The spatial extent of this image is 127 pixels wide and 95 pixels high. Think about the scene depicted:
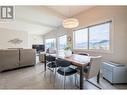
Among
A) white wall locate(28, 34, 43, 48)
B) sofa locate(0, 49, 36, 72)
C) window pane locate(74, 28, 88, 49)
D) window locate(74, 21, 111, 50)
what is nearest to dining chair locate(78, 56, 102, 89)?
window locate(74, 21, 111, 50)

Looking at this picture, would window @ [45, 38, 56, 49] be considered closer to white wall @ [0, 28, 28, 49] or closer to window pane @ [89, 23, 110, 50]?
white wall @ [0, 28, 28, 49]

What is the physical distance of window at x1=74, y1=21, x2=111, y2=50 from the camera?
4.21 metres

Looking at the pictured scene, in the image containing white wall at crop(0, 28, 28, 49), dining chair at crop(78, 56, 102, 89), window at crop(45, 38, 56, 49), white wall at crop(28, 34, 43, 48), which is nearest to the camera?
dining chair at crop(78, 56, 102, 89)

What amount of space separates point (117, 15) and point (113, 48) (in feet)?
3.50

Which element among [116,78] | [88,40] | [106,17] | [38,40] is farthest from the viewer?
[38,40]

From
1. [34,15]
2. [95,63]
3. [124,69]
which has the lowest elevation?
[124,69]

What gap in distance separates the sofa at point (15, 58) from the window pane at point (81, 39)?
7.74ft

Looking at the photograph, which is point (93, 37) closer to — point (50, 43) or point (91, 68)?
point (91, 68)

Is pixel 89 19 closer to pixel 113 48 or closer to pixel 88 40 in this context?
pixel 88 40

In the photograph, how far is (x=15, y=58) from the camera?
4.73 m

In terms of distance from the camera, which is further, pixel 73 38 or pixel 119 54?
pixel 73 38

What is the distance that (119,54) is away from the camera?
11.5 feet

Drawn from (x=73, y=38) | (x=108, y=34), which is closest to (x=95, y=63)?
(x=108, y=34)

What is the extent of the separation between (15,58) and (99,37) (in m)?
3.63
